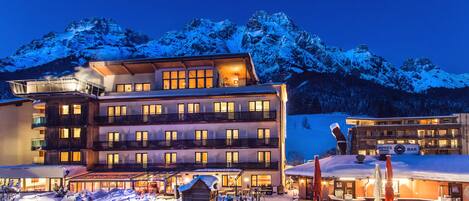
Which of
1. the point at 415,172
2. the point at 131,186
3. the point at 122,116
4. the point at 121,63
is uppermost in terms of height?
the point at 121,63

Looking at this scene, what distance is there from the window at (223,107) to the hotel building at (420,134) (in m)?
50.5

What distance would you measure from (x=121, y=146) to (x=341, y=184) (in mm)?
26316

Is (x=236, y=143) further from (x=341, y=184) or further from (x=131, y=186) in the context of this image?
(x=341, y=184)

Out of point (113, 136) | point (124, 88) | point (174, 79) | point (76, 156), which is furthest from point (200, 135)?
point (76, 156)

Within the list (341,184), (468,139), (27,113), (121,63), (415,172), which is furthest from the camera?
(468,139)

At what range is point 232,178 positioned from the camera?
1870 inches

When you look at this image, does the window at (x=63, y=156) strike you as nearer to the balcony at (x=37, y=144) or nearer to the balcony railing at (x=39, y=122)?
the balcony at (x=37, y=144)

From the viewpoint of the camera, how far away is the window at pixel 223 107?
50094mm

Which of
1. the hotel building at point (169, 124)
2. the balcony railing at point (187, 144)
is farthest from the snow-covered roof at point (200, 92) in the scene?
the balcony railing at point (187, 144)

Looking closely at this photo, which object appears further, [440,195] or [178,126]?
[178,126]

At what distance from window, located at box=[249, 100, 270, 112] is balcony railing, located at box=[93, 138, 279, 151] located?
296 centimetres

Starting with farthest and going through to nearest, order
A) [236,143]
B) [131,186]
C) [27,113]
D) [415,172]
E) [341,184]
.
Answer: [27,113], [236,143], [131,186], [341,184], [415,172]

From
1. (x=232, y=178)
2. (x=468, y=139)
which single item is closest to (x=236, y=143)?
(x=232, y=178)

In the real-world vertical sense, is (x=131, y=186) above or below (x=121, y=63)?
below
